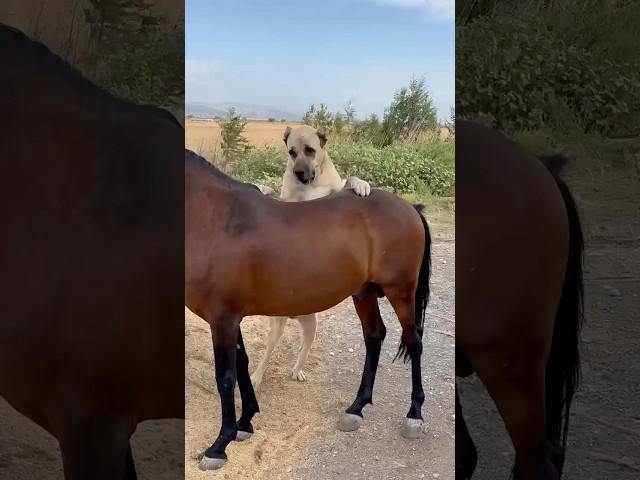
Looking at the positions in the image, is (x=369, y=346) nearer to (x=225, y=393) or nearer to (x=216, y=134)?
(x=225, y=393)

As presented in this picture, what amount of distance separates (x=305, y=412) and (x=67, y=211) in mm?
1120

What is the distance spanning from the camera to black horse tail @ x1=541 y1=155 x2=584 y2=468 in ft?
6.86

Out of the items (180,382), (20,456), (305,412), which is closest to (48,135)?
(180,382)

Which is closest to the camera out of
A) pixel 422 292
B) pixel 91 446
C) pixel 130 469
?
pixel 91 446

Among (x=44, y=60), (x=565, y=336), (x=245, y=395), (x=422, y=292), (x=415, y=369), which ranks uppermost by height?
(x=44, y=60)

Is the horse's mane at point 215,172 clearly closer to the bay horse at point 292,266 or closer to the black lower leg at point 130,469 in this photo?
the bay horse at point 292,266

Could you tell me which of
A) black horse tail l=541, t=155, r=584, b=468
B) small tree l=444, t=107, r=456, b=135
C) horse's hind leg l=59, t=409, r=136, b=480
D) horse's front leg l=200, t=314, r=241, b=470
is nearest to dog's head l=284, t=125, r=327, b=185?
small tree l=444, t=107, r=456, b=135

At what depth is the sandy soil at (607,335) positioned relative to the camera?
6.95ft

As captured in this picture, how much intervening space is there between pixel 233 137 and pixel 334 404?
42.9 inches

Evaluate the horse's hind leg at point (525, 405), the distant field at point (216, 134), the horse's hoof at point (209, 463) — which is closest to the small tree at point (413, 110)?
the distant field at point (216, 134)

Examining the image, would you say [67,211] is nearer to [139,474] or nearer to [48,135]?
[48,135]

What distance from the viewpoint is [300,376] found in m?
2.23

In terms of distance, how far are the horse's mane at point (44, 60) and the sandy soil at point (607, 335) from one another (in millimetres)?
1641

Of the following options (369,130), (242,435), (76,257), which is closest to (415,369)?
(242,435)
